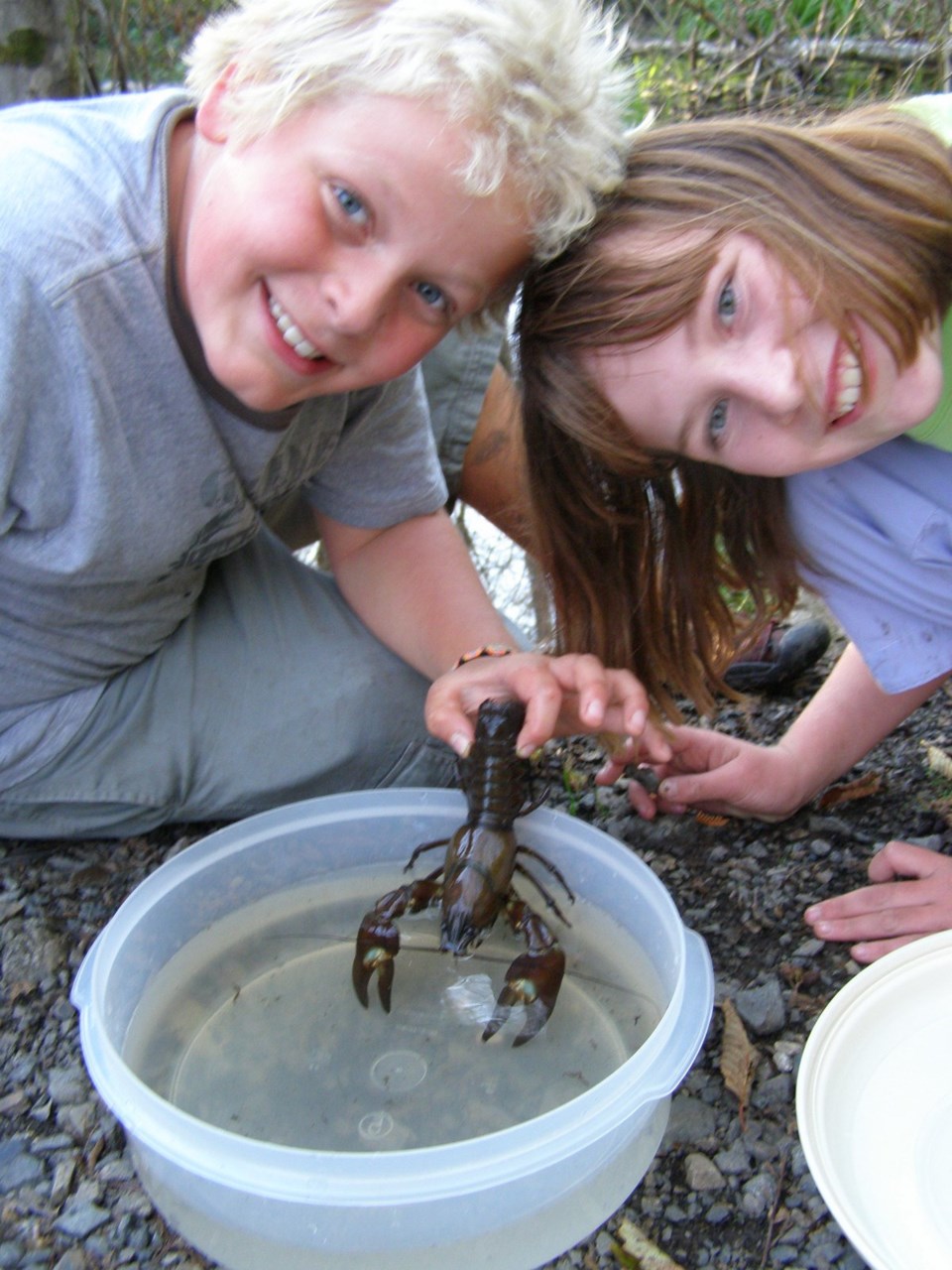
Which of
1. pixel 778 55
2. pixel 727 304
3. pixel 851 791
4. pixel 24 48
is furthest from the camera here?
pixel 778 55

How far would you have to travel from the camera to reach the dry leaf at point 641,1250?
171cm

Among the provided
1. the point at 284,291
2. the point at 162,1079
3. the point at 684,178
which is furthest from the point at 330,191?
the point at 162,1079

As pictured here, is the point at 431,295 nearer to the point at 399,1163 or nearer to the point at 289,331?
the point at 289,331

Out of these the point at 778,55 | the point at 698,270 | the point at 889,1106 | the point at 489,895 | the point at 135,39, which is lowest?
the point at 889,1106

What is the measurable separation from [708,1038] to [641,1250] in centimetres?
43

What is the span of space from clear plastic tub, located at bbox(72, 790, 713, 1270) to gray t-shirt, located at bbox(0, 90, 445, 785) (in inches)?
23.6

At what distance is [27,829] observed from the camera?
2.65 meters

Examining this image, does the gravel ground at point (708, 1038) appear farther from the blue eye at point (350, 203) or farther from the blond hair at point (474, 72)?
the blue eye at point (350, 203)

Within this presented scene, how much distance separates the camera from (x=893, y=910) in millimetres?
2293

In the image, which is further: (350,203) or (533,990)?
(533,990)

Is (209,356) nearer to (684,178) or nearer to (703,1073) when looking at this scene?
(684,178)

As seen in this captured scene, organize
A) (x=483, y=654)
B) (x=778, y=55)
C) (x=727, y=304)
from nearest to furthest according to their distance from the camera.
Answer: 1. (x=727, y=304)
2. (x=483, y=654)
3. (x=778, y=55)

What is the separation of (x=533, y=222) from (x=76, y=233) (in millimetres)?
759

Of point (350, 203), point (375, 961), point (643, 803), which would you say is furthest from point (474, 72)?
point (643, 803)
